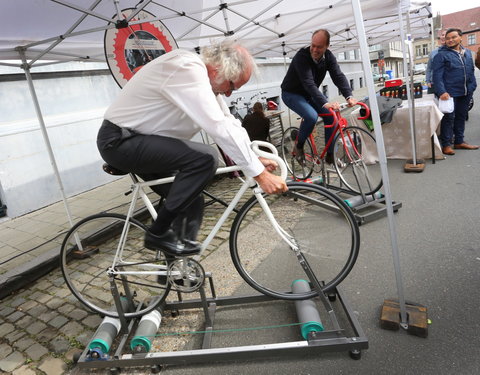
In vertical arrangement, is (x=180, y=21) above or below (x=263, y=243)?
above

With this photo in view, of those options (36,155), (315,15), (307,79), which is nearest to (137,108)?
(307,79)

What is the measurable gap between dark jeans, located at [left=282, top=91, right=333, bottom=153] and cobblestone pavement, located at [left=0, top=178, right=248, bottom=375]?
220 cm

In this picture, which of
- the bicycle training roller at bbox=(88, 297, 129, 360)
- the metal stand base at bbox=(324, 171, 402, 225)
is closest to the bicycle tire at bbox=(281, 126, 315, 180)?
the metal stand base at bbox=(324, 171, 402, 225)

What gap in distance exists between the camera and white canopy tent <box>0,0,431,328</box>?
2863 millimetres

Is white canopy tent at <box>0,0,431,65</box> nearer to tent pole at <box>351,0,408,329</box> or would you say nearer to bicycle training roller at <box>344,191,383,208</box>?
tent pole at <box>351,0,408,329</box>

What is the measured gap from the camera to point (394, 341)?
2127 mm

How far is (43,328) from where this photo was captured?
2842 millimetres

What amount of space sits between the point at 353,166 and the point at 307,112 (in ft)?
3.23

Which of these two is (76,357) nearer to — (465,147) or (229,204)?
(229,204)

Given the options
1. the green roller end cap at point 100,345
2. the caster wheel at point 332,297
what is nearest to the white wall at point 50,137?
the green roller end cap at point 100,345

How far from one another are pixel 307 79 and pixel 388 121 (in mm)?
2274

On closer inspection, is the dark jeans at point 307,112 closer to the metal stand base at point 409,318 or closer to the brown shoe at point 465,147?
the metal stand base at point 409,318

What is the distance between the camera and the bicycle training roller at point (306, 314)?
7.02ft

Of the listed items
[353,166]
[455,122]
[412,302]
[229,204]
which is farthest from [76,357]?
[455,122]
